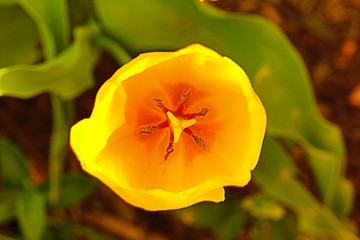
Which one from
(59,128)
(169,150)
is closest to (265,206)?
(169,150)

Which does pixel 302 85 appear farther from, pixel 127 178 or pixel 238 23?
pixel 127 178

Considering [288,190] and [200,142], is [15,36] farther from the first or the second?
[288,190]

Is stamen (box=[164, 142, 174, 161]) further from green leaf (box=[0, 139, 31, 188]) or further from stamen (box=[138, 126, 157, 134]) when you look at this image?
green leaf (box=[0, 139, 31, 188])

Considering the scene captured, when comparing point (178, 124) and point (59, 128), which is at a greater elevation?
point (178, 124)

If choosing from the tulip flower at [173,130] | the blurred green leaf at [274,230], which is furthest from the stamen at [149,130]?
the blurred green leaf at [274,230]

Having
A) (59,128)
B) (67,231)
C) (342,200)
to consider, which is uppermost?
(59,128)

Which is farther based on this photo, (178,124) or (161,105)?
(161,105)

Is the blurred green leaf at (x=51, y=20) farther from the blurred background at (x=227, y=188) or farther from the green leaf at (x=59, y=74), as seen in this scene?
the blurred background at (x=227, y=188)
